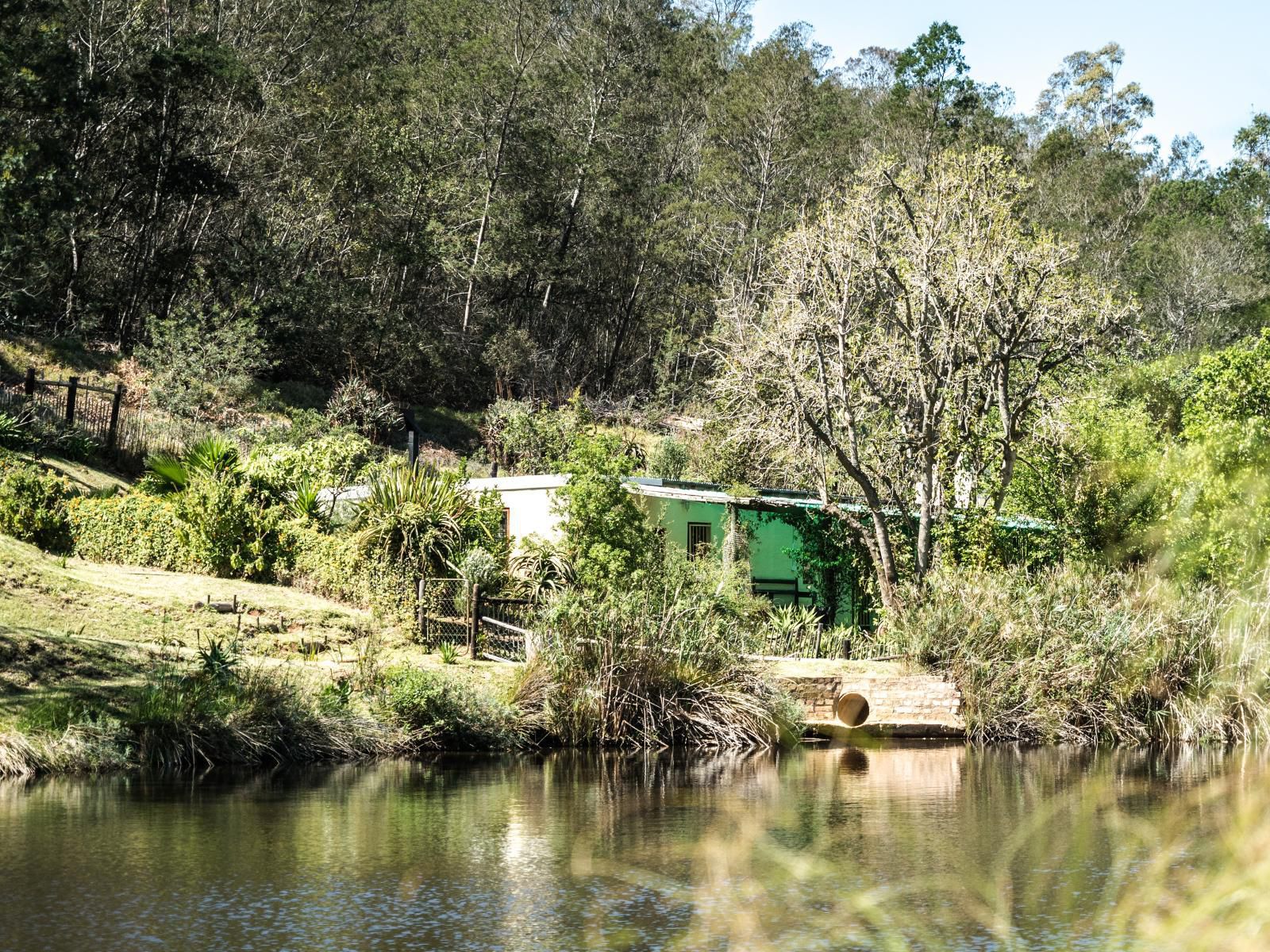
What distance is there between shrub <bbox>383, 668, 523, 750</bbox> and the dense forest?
2541cm

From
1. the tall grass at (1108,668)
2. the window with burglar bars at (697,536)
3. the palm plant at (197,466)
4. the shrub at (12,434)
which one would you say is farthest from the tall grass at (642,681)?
the shrub at (12,434)

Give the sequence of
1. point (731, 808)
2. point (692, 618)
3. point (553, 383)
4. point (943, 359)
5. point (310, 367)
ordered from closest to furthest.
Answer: point (731, 808) < point (692, 618) < point (943, 359) < point (310, 367) < point (553, 383)

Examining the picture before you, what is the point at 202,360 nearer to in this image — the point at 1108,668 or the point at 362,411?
the point at 362,411

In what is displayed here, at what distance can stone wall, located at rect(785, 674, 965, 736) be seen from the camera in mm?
23359

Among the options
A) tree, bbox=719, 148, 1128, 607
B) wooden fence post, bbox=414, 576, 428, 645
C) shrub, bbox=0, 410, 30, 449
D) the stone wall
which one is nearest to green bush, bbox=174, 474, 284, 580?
wooden fence post, bbox=414, 576, 428, 645

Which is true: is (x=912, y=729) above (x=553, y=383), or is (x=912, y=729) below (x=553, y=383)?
below

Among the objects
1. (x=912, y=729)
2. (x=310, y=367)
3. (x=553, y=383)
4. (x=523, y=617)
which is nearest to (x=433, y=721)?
(x=523, y=617)

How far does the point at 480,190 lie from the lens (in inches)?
2335

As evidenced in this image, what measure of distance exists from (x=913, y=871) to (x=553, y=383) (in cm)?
4912

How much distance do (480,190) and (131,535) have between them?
3557cm

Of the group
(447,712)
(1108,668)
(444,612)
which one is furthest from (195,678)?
(1108,668)

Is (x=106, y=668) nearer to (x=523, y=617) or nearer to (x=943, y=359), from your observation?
(x=523, y=617)

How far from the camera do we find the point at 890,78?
91062 mm

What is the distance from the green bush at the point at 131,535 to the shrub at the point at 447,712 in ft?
26.4
